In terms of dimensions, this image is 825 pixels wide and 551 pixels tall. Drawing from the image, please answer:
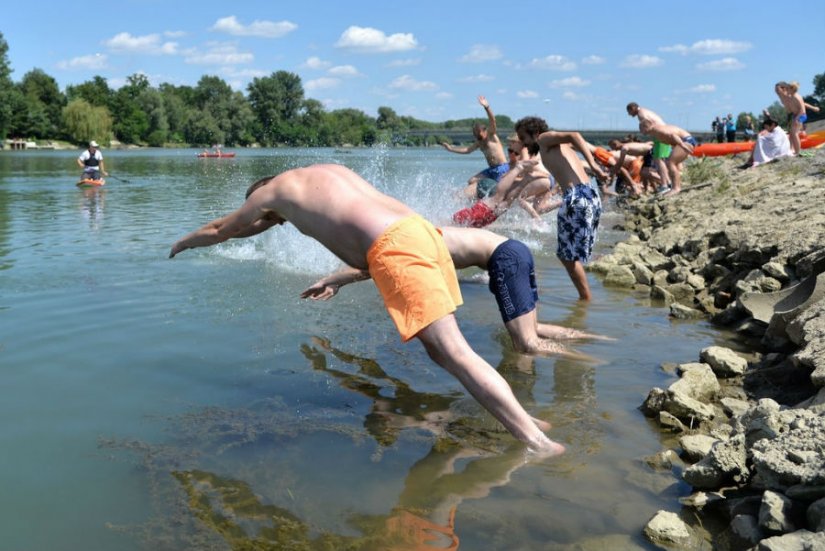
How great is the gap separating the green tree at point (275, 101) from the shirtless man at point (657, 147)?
358ft

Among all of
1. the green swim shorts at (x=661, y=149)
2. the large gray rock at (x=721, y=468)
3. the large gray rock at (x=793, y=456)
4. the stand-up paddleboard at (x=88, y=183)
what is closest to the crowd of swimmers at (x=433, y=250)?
the large gray rock at (x=721, y=468)

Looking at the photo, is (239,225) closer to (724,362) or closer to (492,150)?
(724,362)

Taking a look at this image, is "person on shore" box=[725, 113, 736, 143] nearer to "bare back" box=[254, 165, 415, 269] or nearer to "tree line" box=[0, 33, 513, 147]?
"bare back" box=[254, 165, 415, 269]

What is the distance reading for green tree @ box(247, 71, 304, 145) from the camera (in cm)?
12006

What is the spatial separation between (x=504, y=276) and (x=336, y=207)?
1.78 meters

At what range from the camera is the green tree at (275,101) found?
120062 millimetres

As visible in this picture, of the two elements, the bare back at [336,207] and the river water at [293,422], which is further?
the bare back at [336,207]

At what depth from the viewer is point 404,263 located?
3.57 metres

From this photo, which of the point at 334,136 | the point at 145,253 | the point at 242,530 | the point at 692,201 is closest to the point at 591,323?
the point at 242,530

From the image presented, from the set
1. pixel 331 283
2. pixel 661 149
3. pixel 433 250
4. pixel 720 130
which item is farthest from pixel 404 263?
pixel 720 130

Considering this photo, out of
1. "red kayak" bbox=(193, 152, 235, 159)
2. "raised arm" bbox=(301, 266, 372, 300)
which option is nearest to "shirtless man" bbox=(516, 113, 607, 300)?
"raised arm" bbox=(301, 266, 372, 300)

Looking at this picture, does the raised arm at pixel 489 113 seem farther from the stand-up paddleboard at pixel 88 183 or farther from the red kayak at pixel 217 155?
the red kayak at pixel 217 155

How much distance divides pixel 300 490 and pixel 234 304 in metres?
3.85

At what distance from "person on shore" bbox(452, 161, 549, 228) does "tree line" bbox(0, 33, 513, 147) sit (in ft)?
243
